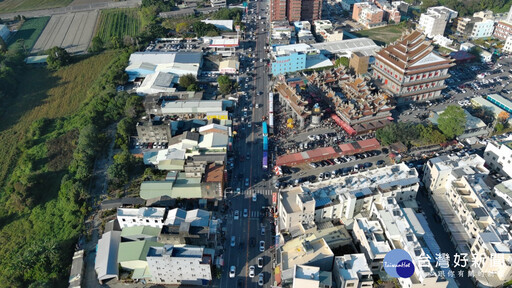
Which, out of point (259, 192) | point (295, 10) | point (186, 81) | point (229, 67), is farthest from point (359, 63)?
point (259, 192)

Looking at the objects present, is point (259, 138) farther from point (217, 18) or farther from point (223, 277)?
point (217, 18)

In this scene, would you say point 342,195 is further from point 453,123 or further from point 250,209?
point 453,123

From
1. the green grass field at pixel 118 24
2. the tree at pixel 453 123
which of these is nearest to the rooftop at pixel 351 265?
the tree at pixel 453 123

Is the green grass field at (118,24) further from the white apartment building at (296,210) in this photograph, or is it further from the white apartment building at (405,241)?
the white apartment building at (405,241)

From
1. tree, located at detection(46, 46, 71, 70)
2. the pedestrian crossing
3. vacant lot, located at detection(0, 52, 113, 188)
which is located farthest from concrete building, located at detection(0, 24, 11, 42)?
the pedestrian crossing

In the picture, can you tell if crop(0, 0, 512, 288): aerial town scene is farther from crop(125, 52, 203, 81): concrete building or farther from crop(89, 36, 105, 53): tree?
crop(89, 36, 105, 53): tree

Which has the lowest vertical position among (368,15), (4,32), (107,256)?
(107,256)
